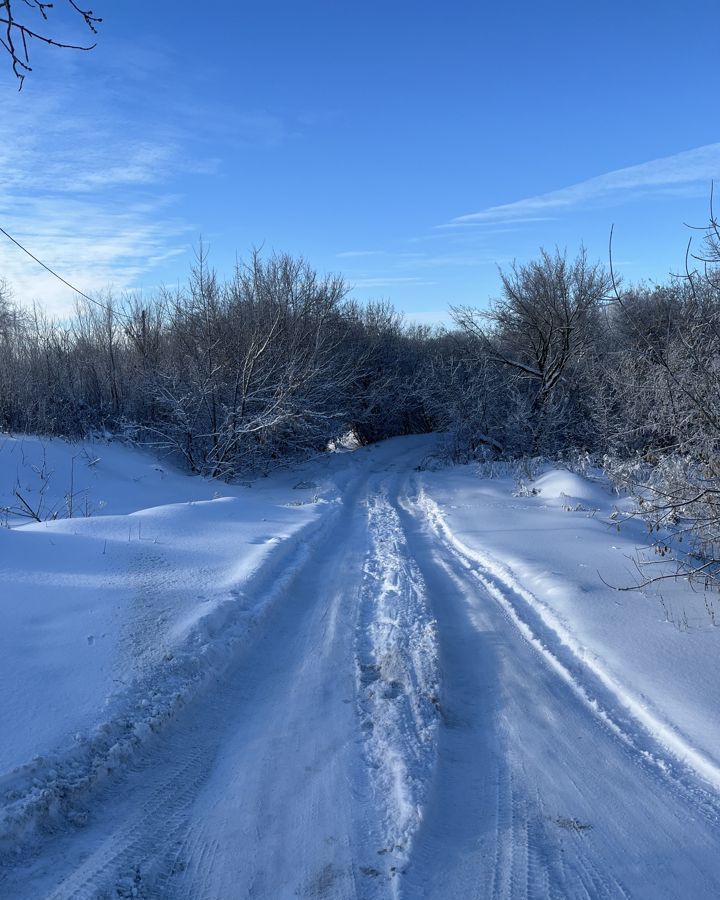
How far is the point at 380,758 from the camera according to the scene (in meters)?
3.56

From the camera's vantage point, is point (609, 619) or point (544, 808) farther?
point (609, 619)

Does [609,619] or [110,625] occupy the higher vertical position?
[110,625]

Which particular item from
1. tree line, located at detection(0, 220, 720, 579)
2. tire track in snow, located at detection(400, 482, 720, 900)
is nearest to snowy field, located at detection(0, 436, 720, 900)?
tire track in snow, located at detection(400, 482, 720, 900)

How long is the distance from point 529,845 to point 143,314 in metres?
22.1

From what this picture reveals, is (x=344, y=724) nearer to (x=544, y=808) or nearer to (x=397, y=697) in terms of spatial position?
(x=397, y=697)

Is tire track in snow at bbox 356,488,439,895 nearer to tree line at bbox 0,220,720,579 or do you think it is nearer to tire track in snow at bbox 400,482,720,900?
tire track in snow at bbox 400,482,720,900

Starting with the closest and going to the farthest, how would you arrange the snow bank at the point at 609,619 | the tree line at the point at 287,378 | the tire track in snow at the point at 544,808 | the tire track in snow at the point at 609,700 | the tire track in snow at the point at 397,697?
the tire track in snow at the point at 544,808
the tire track in snow at the point at 397,697
the tire track in snow at the point at 609,700
the snow bank at the point at 609,619
the tree line at the point at 287,378

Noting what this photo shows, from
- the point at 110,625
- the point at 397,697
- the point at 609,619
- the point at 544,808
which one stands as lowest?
the point at 544,808

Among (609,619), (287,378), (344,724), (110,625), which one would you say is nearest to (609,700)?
(609,619)

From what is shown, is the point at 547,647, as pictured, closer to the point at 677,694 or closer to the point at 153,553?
the point at 677,694

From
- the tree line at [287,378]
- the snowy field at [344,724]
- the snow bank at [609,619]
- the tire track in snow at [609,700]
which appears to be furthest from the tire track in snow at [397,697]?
the tree line at [287,378]

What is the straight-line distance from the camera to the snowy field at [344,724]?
2.77 meters

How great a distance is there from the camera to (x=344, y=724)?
395 cm

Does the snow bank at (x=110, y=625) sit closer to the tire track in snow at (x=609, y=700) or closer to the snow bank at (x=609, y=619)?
the tire track in snow at (x=609, y=700)
